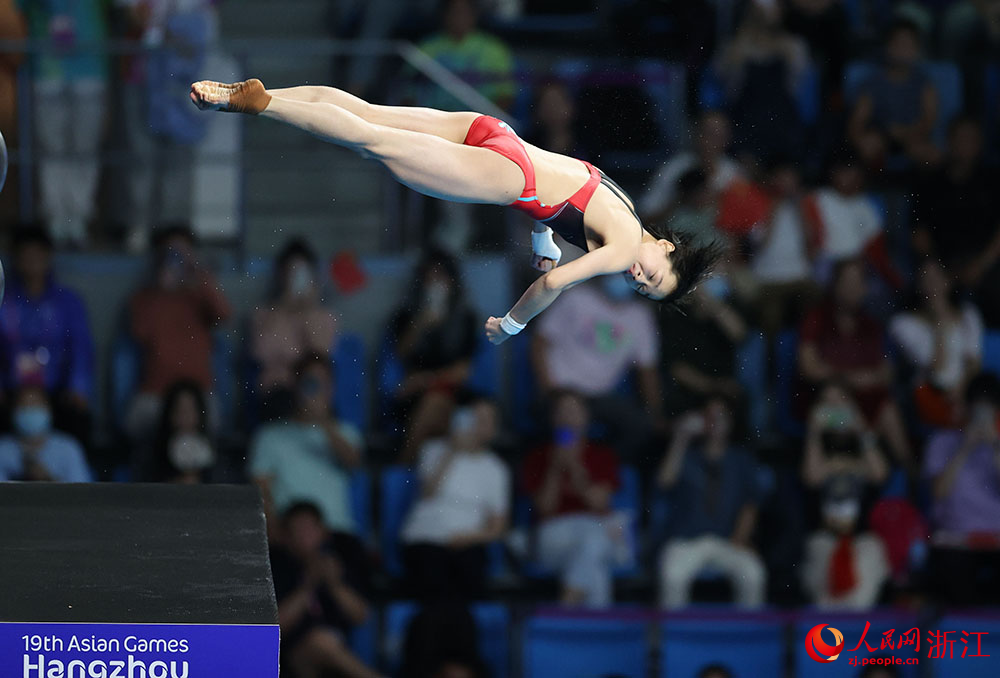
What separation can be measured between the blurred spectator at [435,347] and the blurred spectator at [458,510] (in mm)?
172

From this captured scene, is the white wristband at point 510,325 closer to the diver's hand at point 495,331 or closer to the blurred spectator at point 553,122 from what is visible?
the diver's hand at point 495,331

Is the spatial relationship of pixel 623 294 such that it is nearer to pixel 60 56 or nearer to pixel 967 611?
pixel 967 611

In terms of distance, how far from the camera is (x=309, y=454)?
7645 millimetres

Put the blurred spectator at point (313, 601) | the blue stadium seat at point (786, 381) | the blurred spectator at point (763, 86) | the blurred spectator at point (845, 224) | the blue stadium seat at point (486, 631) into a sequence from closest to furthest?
the blurred spectator at point (313, 601), the blue stadium seat at point (486, 631), the blue stadium seat at point (786, 381), the blurred spectator at point (845, 224), the blurred spectator at point (763, 86)

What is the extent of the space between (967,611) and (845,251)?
217 centimetres

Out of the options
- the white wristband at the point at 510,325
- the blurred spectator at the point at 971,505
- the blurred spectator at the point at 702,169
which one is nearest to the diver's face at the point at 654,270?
the white wristband at the point at 510,325

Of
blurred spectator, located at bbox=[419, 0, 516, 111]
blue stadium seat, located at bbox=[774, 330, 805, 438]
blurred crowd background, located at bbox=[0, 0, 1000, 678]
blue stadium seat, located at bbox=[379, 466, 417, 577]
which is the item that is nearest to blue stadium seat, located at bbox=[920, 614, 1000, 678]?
blurred crowd background, located at bbox=[0, 0, 1000, 678]

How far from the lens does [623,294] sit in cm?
810

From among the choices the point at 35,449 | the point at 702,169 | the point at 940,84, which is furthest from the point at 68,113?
the point at 940,84

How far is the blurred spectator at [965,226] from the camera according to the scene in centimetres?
857

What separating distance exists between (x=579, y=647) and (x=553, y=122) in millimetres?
2866

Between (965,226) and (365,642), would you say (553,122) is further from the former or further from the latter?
(365,642)

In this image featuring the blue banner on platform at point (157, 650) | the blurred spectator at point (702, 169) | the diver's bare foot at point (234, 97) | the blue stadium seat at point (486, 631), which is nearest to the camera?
the blue banner on platform at point (157, 650)

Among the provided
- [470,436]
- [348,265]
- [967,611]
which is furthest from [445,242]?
[967,611]
